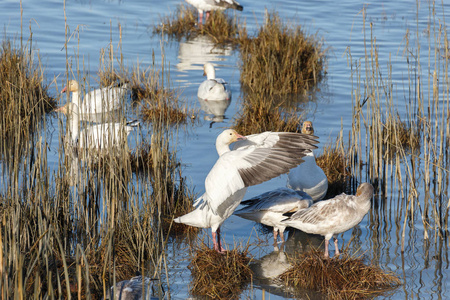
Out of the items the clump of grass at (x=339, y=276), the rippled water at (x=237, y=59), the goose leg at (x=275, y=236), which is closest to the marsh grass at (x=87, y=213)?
the rippled water at (x=237, y=59)

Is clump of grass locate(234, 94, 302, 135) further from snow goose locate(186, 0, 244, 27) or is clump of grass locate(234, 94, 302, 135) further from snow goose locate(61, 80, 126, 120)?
snow goose locate(186, 0, 244, 27)

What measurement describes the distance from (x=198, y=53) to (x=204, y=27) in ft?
6.33

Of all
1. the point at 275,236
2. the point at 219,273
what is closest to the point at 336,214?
the point at 275,236

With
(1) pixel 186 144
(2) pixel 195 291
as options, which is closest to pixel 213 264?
(2) pixel 195 291

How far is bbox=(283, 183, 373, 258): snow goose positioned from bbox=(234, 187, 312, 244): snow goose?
29cm

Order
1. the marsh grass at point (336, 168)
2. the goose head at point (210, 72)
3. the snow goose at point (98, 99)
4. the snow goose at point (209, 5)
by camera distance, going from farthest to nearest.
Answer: the snow goose at point (209, 5) → the goose head at point (210, 72) → the marsh grass at point (336, 168) → the snow goose at point (98, 99)

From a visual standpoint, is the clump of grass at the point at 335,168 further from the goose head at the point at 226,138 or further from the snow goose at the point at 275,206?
the goose head at the point at 226,138

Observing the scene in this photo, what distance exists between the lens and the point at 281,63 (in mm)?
12094

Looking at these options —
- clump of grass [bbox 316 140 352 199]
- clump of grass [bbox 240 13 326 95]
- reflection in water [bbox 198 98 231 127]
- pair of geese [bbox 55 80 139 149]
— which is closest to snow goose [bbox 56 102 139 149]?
pair of geese [bbox 55 80 139 149]

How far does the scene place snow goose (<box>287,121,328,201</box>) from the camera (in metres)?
7.27

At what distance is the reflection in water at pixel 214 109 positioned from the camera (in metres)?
10.9

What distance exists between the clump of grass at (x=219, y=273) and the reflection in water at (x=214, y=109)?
4997 mm

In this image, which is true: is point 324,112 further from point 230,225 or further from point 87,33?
point 87,33

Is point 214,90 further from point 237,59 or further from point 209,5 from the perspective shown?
point 209,5
